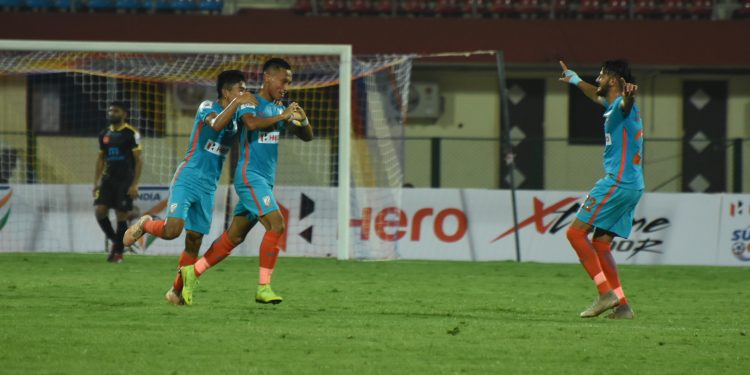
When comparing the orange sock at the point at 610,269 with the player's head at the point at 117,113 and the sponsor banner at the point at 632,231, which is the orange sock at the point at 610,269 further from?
the player's head at the point at 117,113

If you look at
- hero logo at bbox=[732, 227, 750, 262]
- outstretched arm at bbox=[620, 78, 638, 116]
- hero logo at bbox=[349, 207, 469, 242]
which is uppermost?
outstretched arm at bbox=[620, 78, 638, 116]

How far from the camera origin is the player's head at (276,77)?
1058cm

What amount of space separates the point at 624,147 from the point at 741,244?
8.98 m

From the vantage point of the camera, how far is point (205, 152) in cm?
1096

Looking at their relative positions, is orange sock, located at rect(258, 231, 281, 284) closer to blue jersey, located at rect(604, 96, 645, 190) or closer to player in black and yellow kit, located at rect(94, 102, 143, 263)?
blue jersey, located at rect(604, 96, 645, 190)

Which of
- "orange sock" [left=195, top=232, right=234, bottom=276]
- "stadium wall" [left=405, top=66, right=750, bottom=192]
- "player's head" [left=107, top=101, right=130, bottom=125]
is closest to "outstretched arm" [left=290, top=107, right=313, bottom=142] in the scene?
"orange sock" [left=195, top=232, right=234, bottom=276]

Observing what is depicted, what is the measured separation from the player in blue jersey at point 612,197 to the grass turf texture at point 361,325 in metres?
0.32

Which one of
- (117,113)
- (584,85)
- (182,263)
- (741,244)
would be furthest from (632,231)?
(182,263)

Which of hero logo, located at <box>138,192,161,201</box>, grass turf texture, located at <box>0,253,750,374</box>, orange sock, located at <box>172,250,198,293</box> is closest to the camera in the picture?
grass turf texture, located at <box>0,253,750,374</box>

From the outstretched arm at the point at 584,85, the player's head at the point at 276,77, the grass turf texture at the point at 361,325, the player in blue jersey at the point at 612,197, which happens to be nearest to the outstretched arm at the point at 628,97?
the player in blue jersey at the point at 612,197

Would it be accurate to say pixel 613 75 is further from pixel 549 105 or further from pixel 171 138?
pixel 549 105

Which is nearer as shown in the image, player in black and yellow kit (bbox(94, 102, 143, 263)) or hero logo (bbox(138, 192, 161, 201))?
player in black and yellow kit (bbox(94, 102, 143, 263))

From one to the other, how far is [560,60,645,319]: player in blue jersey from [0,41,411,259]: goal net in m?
7.45

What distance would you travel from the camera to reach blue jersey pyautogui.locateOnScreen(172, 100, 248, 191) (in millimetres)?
10852
